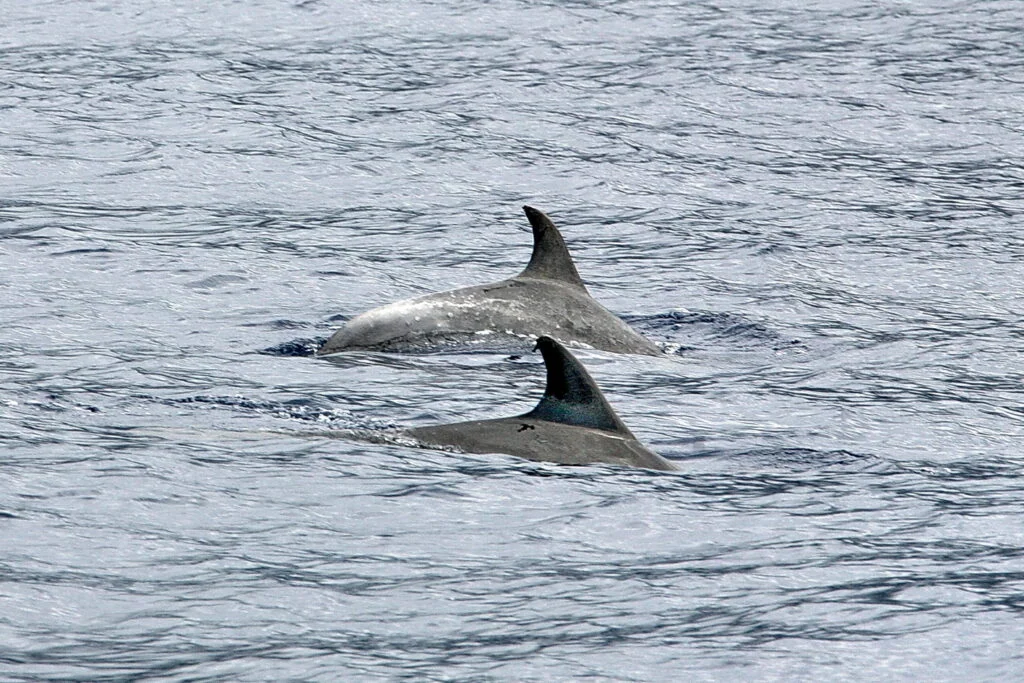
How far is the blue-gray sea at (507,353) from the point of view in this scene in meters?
8.17

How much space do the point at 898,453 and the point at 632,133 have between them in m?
11.9

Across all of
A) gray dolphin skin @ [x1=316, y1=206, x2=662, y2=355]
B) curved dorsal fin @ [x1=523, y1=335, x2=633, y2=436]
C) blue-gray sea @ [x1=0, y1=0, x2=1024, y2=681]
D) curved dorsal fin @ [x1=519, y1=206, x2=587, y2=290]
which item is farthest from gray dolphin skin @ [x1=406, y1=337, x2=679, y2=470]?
curved dorsal fin @ [x1=519, y1=206, x2=587, y2=290]

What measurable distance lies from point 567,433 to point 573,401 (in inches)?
6.7

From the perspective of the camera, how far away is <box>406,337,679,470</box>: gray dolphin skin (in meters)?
10.1

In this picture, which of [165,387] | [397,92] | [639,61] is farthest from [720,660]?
[639,61]

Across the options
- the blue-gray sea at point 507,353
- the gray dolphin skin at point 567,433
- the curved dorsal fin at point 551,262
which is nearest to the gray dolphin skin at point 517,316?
the curved dorsal fin at point 551,262

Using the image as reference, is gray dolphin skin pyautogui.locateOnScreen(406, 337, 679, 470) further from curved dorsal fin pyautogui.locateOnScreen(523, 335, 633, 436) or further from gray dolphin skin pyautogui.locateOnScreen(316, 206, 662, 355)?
gray dolphin skin pyautogui.locateOnScreen(316, 206, 662, 355)

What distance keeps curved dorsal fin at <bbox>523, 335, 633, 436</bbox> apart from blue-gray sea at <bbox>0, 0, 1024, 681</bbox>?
31 centimetres

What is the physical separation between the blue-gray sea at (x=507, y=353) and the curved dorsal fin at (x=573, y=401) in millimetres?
305

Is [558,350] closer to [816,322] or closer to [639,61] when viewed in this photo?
[816,322]

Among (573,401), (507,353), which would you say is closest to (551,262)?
(507,353)

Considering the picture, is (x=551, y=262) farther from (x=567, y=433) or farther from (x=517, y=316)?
(x=567, y=433)

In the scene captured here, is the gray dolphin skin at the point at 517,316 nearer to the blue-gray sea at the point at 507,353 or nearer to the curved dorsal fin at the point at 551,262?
the curved dorsal fin at the point at 551,262

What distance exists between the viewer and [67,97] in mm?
24031
